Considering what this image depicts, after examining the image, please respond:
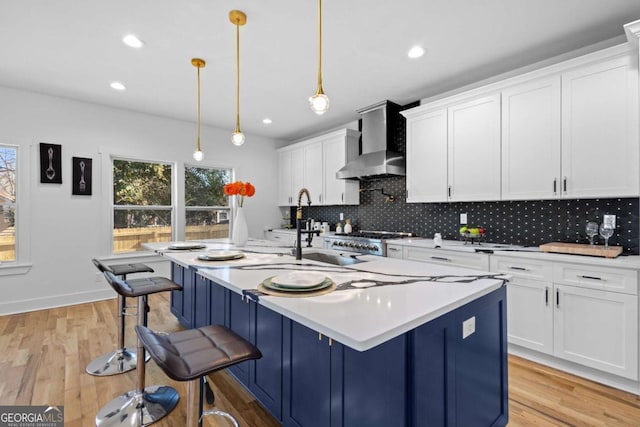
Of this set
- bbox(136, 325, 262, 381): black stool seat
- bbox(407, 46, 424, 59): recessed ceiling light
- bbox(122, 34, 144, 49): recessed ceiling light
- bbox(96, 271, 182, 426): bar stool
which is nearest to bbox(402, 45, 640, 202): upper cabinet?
bbox(407, 46, 424, 59): recessed ceiling light

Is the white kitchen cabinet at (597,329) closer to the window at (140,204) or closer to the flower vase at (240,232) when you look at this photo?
the flower vase at (240,232)

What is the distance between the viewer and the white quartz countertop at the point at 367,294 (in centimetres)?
97

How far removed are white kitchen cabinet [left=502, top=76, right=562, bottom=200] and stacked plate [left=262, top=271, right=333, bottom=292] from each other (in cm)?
236

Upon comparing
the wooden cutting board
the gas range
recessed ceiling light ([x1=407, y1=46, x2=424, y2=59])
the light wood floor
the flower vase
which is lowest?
the light wood floor

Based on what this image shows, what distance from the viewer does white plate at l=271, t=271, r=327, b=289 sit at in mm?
1341

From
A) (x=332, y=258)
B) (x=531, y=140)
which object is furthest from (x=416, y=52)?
(x=332, y=258)

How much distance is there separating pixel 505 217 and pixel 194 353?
3.23 metres

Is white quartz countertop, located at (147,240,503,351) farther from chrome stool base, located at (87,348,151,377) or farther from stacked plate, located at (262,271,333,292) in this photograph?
chrome stool base, located at (87,348,151,377)

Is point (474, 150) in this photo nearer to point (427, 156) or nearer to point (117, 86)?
point (427, 156)

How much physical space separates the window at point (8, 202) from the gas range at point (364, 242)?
3973mm

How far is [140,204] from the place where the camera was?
15.3ft

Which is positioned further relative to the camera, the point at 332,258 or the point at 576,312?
the point at 332,258

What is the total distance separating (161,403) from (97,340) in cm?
148

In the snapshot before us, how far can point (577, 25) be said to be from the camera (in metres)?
2.38
